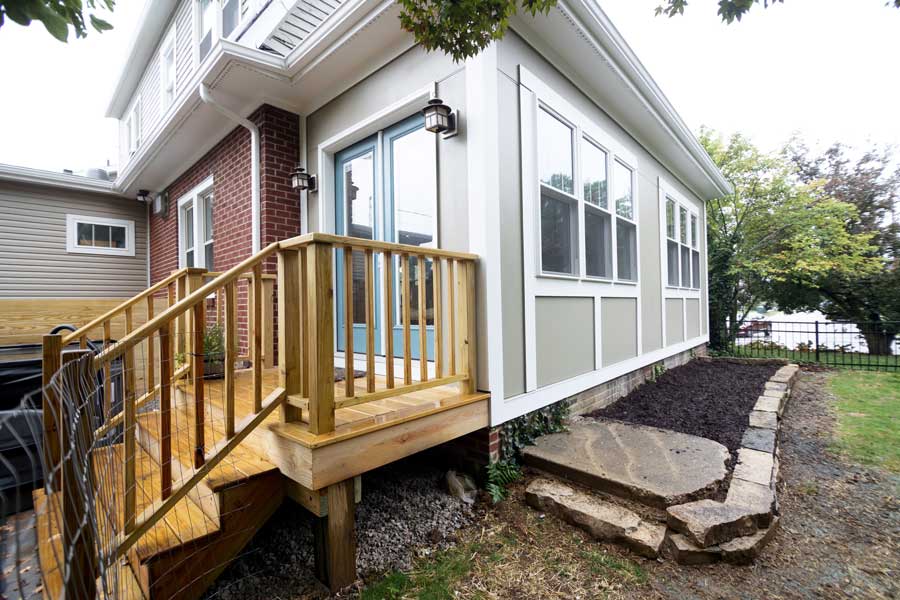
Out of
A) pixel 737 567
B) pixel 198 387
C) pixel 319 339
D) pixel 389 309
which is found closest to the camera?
pixel 198 387

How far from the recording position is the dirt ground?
1979 millimetres

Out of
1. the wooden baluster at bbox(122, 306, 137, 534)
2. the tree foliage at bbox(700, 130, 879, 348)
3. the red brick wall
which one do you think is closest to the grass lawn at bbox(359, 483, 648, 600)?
the wooden baluster at bbox(122, 306, 137, 534)

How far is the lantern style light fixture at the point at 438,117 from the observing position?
9.83 ft

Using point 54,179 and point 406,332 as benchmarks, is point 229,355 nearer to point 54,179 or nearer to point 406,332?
point 406,332

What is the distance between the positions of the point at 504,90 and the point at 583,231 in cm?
161

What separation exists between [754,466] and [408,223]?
10.3 ft

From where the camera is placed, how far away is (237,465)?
2166mm

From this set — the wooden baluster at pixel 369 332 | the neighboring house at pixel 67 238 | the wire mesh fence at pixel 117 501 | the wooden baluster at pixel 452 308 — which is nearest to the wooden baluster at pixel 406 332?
the wooden baluster at pixel 369 332

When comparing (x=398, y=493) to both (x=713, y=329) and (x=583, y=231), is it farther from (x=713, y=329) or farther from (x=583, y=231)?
(x=713, y=329)

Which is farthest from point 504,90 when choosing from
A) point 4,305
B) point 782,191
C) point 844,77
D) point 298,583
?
point 844,77

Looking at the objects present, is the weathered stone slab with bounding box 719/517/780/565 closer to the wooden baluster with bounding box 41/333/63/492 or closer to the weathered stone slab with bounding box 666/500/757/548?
the weathered stone slab with bounding box 666/500/757/548

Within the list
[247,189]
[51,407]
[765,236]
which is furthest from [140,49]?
[765,236]

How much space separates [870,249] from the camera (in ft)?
36.4

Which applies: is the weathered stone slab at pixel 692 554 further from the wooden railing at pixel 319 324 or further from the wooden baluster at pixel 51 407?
the wooden baluster at pixel 51 407
